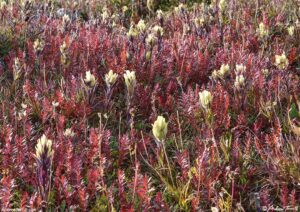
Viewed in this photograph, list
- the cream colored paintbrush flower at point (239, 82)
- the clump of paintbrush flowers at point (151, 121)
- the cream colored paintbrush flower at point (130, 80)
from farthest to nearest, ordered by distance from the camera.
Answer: the cream colored paintbrush flower at point (239, 82) → the cream colored paintbrush flower at point (130, 80) → the clump of paintbrush flowers at point (151, 121)

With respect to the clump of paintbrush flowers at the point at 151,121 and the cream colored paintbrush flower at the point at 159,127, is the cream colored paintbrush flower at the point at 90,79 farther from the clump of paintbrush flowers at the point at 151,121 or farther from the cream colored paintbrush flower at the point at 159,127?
the cream colored paintbrush flower at the point at 159,127

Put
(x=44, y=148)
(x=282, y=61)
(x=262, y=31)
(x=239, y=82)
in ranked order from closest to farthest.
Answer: (x=44, y=148), (x=239, y=82), (x=282, y=61), (x=262, y=31)

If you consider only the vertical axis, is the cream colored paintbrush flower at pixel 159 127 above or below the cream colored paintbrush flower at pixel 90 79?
below

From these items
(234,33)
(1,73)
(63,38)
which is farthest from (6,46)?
(234,33)

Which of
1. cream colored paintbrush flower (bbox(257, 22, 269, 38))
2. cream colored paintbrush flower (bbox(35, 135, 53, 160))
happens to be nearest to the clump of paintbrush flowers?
cream colored paintbrush flower (bbox(35, 135, 53, 160))

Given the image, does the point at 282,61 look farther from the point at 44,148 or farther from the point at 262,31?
the point at 44,148

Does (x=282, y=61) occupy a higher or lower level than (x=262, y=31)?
lower

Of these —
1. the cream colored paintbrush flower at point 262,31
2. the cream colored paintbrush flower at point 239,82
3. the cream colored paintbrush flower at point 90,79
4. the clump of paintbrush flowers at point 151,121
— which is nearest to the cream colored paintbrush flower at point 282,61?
the clump of paintbrush flowers at point 151,121

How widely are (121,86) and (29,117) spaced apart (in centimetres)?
99

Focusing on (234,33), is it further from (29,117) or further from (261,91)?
(29,117)

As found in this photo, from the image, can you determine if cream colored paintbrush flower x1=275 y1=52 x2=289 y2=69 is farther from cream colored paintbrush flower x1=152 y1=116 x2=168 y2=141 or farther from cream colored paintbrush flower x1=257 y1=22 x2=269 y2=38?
cream colored paintbrush flower x1=152 y1=116 x2=168 y2=141

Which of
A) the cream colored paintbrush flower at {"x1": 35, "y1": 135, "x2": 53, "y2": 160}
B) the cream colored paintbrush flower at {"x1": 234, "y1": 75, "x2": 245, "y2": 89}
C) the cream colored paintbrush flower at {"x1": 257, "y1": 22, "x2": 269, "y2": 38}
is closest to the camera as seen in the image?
the cream colored paintbrush flower at {"x1": 35, "y1": 135, "x2": 53, "y2": 160}

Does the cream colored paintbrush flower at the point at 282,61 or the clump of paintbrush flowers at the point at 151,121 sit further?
the cream colored paintbrush flower at the point at 282,61

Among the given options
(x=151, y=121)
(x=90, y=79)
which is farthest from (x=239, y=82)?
(x=90, y=79)
